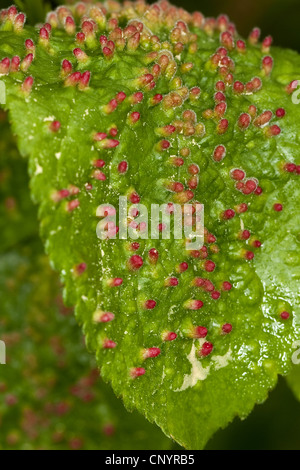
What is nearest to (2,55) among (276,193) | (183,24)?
(183,24)

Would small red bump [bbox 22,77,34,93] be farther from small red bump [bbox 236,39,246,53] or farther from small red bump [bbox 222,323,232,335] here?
small red bump [bbox 222,323,232,335]

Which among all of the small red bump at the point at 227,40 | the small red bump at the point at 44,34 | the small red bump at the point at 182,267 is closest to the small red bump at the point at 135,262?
the small red bump at the point at 182,267

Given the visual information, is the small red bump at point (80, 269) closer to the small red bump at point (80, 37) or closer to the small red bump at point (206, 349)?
the small red bump at point (206, 349)

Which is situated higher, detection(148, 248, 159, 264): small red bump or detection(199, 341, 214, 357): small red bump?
detection(148, 248, 159, 264): small red bump

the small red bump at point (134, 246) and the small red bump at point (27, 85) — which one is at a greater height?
the small red bump at point (27, 85)

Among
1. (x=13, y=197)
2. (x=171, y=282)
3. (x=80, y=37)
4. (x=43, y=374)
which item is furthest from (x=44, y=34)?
(x=43, y=374)

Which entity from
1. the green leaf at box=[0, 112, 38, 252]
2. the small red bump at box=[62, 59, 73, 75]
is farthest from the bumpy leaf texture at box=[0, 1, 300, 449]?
the green leaf at box=[0, 112, 38, 252]

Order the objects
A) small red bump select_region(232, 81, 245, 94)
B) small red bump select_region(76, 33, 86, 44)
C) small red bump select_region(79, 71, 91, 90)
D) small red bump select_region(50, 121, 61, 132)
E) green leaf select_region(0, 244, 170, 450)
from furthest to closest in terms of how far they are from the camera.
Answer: green leaf select_region(0, 244, 170, 450), small red bump select_region(232, 81, 245, 94), small red bump select_region(76, 33, 86, 44), small red bump select_region(79, 71, 91, 90), small red bump select_region(50, 121, 61, 132)

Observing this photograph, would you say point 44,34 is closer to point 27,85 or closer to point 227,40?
point 27,85
